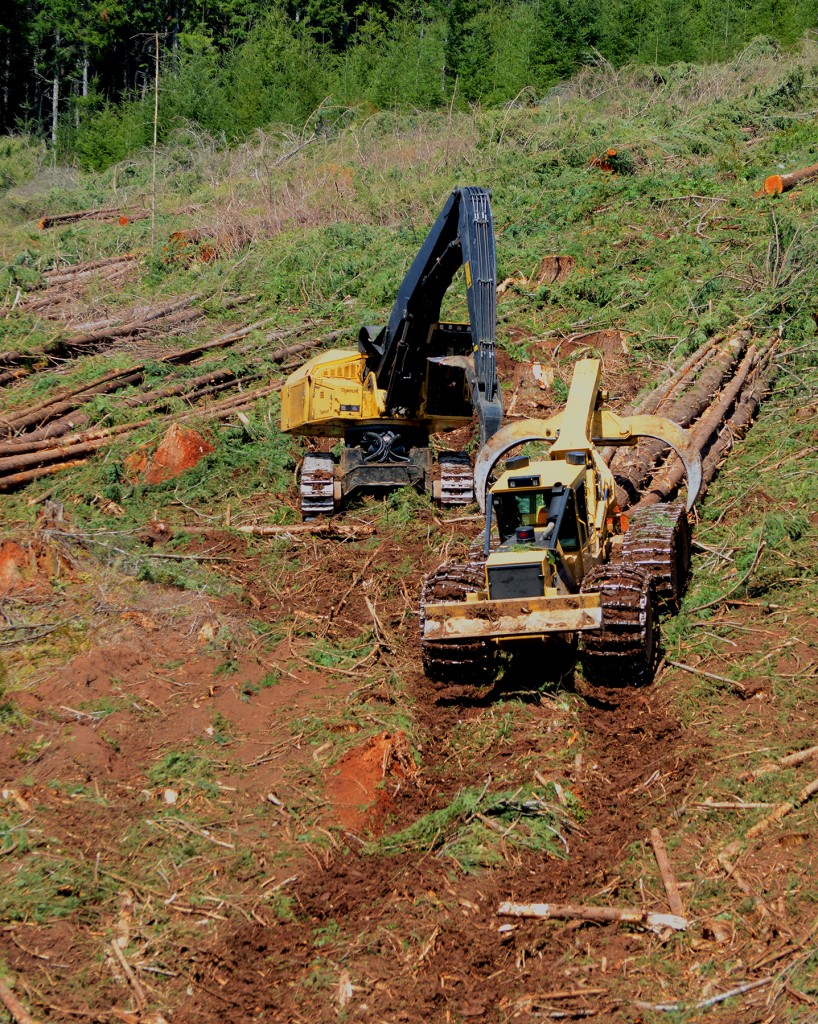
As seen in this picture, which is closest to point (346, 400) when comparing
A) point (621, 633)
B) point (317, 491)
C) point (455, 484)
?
point (317, 491)

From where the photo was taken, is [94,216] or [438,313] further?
[94,216]

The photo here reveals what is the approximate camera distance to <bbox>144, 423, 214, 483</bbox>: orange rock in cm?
1675

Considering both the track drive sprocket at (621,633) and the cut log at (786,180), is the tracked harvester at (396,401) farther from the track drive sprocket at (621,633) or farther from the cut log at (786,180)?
the cut log at (786,180)

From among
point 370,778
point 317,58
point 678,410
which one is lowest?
point 370,778

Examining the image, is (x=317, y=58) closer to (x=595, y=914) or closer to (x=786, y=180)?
(x=786, y=180)

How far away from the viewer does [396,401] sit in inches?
620

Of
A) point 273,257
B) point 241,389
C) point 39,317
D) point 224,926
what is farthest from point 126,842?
point 273,257

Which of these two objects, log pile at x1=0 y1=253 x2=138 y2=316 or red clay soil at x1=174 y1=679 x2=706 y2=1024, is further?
log pile at x1=0 y1=253 x2=138 y2=316

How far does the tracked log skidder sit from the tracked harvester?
3182 millimetres

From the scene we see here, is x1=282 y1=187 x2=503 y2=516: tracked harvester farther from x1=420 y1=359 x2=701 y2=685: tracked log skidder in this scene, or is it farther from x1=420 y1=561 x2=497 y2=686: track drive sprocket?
x1=420 y1=561 x2=497 y2=686: track drive sprocket

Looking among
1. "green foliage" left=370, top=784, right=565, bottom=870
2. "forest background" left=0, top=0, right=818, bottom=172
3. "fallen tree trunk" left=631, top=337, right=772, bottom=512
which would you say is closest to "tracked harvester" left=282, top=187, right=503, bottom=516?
"fallen tree trunk" left=631, top=337, right=772, bottom=512

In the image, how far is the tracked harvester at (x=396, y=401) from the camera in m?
15.1

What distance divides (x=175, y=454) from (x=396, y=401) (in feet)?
11.2

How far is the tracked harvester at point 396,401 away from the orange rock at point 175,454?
1.54 m
